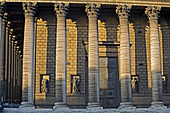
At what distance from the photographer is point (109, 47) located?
4034cm

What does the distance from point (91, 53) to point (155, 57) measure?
6.62m

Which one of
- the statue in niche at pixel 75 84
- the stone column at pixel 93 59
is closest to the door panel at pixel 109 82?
the statue in niche at pixel 75 84

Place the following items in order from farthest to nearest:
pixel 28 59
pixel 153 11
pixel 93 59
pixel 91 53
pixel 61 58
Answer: pixel 153 11 → pixel 91 53 → pixel 93 59 → pixel 61 58 → pixel 28 59

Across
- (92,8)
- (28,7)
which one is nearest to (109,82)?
(92,8)

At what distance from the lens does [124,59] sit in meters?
36.7

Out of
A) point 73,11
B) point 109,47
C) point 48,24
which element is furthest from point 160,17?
point 48,24

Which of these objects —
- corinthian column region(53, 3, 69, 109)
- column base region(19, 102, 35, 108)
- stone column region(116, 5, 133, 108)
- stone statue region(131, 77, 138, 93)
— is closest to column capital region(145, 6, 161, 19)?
stone column region(116, 5, 133, 108)

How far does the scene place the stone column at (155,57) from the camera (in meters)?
36.7

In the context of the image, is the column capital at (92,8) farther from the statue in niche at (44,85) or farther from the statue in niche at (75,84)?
the statue in niche at (44,85)

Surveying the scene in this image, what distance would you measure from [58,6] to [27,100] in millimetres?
9862

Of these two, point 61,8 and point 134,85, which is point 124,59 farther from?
point 61,8

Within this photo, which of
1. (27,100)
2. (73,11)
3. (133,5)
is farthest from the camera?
(73,11)

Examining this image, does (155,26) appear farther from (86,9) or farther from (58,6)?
(58,6)

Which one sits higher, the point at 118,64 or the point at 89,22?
the point at 89,22
